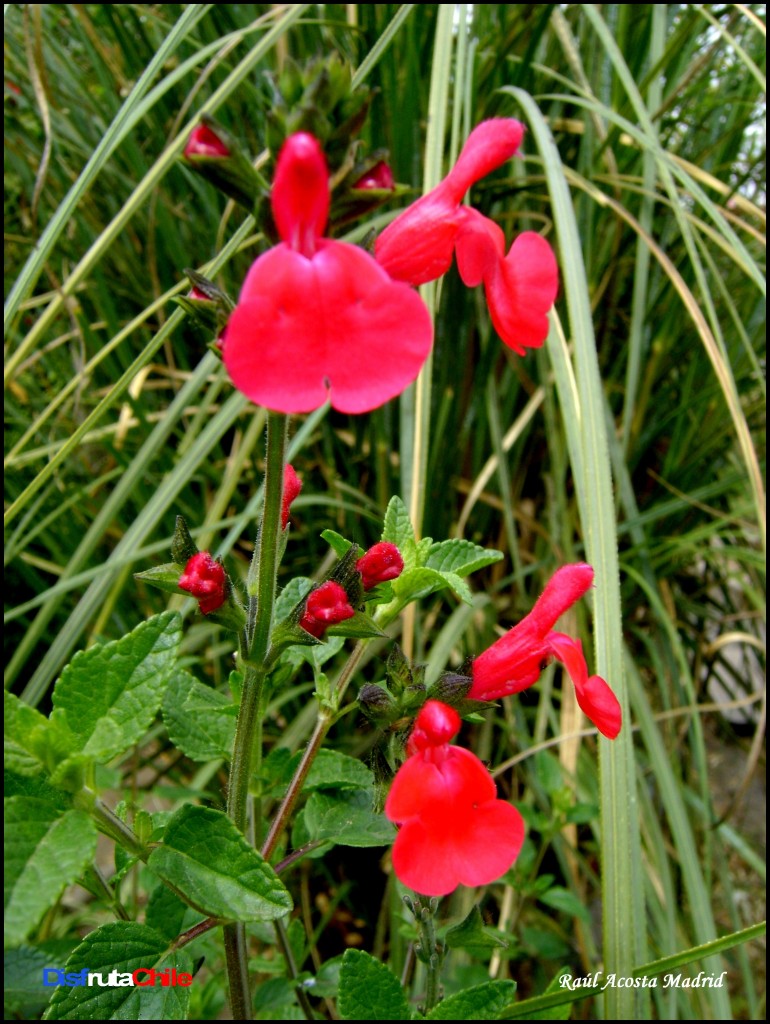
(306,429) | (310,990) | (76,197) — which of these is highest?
(76,197)

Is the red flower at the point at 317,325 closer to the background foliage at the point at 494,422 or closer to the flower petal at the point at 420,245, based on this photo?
the flower petal at the point at 420,245

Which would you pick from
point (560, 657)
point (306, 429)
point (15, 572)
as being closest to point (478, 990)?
point (560, 657)

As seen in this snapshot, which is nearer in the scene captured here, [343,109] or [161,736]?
[343,109]

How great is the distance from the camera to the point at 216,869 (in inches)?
13.6

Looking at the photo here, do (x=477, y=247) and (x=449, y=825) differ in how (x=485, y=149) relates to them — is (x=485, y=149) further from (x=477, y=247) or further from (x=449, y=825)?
(x=449, y=825)

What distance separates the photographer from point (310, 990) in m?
0.58

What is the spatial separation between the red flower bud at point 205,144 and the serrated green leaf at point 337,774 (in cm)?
35

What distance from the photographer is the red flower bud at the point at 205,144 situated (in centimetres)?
32

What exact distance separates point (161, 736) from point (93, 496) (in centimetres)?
48

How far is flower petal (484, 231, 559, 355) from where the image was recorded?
39 cm

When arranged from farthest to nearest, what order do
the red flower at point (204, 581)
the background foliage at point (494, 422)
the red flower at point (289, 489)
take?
the background foliage at point (494, 422)
the red flower at point (289, 489)
the red flower at point (204, 581)

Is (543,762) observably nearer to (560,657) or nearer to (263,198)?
(560,657)

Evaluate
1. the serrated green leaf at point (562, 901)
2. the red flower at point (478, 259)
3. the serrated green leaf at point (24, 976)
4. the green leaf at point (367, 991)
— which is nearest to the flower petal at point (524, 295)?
the red flower at point (478, 259)

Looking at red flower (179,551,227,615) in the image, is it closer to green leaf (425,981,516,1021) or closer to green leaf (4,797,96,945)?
green leaf (4,797,96,945)
